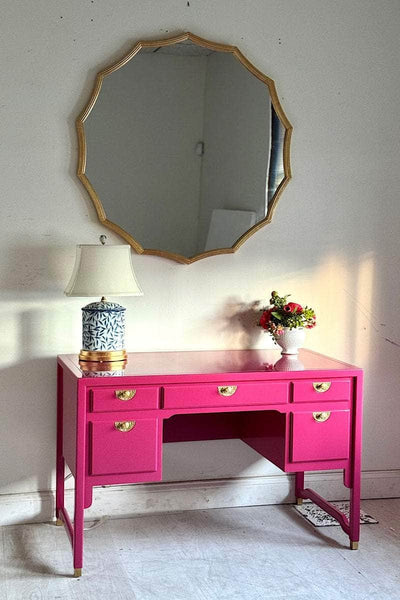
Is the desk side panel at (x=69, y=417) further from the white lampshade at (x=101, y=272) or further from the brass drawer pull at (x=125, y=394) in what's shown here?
the white lampshade at (x=101, y=272)

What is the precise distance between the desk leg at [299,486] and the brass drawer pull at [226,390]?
852 millimetres

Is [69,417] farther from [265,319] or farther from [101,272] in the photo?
[265,319]

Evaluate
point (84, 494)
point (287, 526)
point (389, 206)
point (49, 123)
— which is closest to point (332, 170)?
point (389, 206)

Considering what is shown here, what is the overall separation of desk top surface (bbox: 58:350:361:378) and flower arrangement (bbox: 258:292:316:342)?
13 cm

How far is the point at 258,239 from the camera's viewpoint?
12.0 ft

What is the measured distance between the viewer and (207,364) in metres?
3.27

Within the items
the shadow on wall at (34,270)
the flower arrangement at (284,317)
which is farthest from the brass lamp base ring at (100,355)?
the flower arrangement at (284,317)

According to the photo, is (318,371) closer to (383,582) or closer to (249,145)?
(383,582)

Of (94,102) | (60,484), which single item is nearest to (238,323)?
(60,484)

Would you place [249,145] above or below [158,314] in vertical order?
above

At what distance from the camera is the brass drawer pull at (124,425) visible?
2.97m

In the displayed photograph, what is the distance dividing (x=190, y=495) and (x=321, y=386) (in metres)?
0.87

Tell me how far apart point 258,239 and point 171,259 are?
1.37 ft

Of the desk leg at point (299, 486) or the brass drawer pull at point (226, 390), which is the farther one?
the desk leg at point (299, 486)
